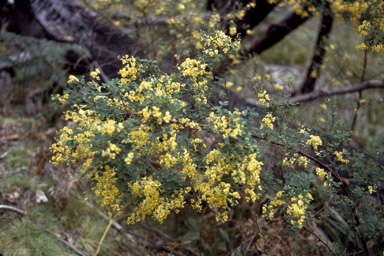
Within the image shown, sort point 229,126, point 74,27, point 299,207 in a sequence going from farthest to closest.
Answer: point 74,27 → point 299,207 → point 229,126

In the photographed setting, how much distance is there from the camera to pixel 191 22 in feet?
12.9

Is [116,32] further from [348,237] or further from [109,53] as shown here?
[348,237]

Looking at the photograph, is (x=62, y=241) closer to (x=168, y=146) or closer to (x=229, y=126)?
(x=168, y=146)

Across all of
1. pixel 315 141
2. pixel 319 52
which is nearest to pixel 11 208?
pixel 315 141

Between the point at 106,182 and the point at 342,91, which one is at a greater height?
the point at 106,182

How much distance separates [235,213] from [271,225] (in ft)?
1.01

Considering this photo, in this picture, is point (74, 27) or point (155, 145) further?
point (74, 27)

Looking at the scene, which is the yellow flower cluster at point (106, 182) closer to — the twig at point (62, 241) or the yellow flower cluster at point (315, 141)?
the twig at point (62, 241)

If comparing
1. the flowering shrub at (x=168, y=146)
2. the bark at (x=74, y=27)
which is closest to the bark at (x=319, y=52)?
the bark at (x=74, y=27)

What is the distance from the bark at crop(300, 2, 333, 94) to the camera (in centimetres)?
437

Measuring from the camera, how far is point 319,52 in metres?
4.50

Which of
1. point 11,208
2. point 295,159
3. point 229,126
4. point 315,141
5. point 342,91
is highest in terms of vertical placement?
point 229,126

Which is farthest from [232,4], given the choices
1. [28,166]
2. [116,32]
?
[28,166]

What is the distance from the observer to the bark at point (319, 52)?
14.3 ft
